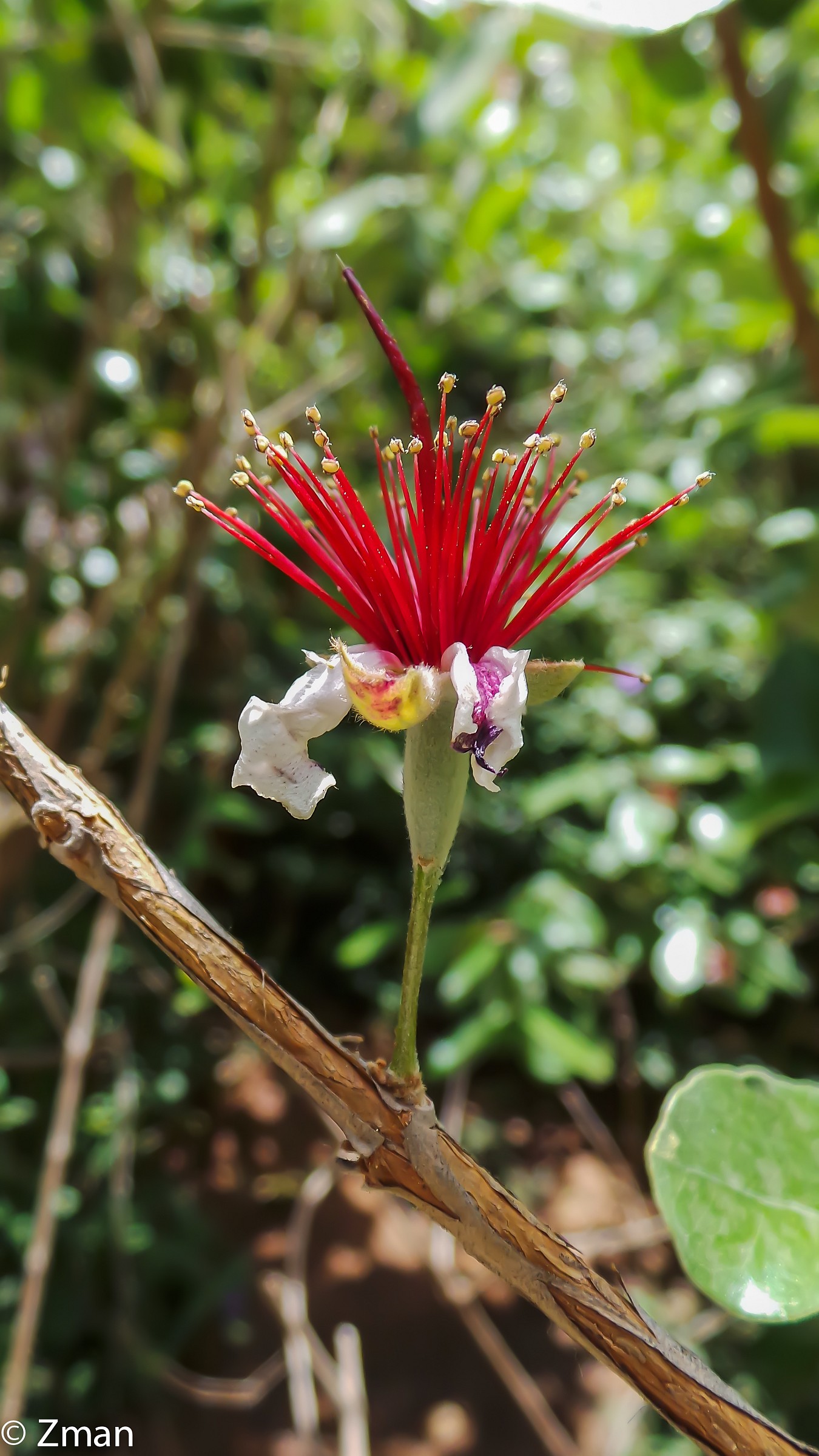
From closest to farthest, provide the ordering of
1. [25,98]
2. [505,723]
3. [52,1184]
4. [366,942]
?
[505,723] → [52,1184] → [25,98] → [366,942]

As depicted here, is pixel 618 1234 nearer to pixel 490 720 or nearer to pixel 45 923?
pixel 45 923

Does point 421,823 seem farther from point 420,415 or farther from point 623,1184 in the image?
point 623,1184

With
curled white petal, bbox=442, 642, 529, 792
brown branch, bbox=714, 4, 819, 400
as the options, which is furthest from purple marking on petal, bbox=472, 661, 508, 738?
brown branch, bbox=714, 4, 819, 400

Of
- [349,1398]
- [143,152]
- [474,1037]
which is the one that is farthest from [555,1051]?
A: [143,152]

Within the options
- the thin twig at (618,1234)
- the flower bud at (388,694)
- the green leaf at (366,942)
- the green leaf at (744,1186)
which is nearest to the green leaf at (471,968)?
the green leaf at (366,942)

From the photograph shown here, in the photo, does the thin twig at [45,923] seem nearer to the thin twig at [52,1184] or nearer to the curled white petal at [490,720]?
the thin twig at [52,1184]

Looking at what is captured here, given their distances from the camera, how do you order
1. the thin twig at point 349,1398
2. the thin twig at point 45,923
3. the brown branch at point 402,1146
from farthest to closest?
the thin twig at point 45,923 → the thin twig at point 349,1398 → the brown branch at point 402,1146
